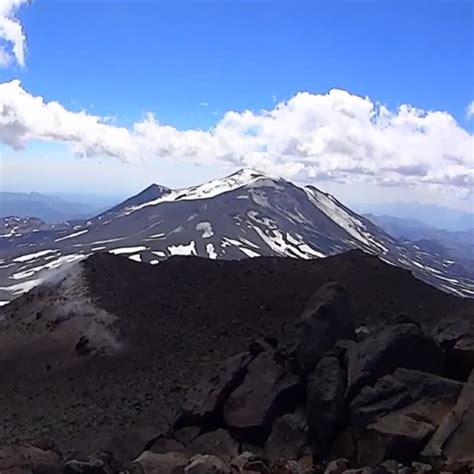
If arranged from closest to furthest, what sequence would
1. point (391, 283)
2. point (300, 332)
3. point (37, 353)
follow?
point (300, 332), point (37, 353), point (391, 283)

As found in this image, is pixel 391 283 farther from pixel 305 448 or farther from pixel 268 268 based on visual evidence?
pixel 305 448

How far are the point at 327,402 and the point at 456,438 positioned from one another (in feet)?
14.1

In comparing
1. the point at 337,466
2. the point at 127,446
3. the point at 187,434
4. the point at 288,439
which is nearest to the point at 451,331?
the point at 288,439

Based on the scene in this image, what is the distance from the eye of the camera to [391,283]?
141 ft

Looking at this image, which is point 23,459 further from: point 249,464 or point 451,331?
point 451,331

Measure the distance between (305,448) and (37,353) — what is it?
22.5 m

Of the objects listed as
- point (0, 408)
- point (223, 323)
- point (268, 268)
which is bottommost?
point (0, 408)

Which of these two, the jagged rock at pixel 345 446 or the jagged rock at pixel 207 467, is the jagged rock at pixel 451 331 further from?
the jagged rock at pixel 207 467

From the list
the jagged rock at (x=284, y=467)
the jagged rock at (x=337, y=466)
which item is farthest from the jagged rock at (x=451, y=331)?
the jagged rock at (x=284, y=467)

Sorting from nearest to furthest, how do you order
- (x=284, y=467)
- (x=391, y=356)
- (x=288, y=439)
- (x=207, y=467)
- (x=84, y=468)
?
(x=284, y=467) < (x=207, y=467) < (x=84, y=468) < (x=288, y=439) < (x=391, y=356)

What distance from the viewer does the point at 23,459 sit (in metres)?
18.7

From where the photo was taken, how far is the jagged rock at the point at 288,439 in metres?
17.8

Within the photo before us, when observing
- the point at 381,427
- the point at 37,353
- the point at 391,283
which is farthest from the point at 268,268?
the point at 381,427

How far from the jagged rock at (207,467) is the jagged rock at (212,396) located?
16.0 ft
